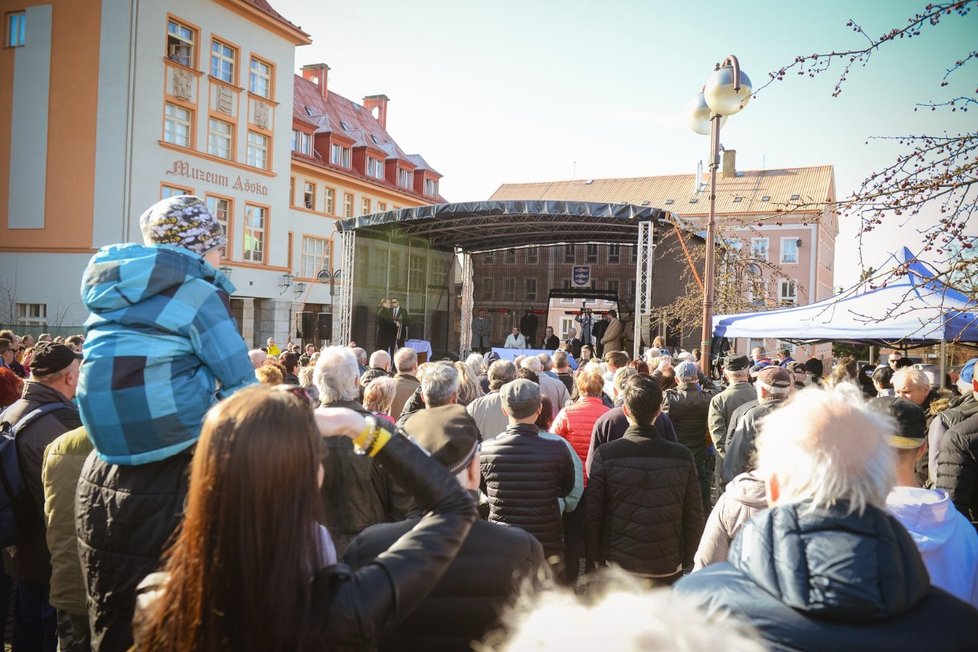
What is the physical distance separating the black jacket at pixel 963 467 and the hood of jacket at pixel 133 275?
420 centimetres

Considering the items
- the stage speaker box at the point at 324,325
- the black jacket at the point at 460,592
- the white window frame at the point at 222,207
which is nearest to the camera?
the black jacket at the point at 460,592

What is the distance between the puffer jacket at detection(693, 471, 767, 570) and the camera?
10.00 ft

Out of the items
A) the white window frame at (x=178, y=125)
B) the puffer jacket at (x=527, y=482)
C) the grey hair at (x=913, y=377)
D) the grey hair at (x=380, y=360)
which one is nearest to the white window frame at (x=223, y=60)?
the white window frame at (x=178, y=125)

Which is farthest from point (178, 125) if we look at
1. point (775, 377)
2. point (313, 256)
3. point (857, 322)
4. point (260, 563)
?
point (260, 563)

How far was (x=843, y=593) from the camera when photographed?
1.42 m

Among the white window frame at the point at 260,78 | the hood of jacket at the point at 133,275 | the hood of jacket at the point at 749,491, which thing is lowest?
the hood of jacket at the point at 749,491

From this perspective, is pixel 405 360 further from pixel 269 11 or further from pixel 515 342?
pixel 269 11

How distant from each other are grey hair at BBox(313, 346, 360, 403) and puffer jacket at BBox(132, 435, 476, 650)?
7.88ft

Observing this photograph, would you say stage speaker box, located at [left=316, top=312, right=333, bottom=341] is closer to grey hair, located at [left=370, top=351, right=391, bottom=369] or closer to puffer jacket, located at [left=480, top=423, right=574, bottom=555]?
grey hair, located at [left=370, top=351, right=391, bottom=369]

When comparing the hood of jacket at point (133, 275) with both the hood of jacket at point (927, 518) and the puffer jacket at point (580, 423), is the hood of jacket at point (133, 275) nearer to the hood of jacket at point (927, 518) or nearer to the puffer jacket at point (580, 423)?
the hood of jacket at point (927, 518)

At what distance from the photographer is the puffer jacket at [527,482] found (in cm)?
417

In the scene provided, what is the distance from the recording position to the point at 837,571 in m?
1.44

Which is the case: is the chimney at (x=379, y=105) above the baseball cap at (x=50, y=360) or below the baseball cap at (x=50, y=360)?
above

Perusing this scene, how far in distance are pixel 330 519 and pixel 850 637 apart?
260 centimetres
